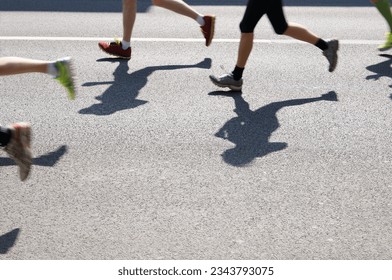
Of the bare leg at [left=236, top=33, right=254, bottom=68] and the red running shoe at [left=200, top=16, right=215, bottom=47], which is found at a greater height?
the bare leg at [left=236, top=33, right=254, bottom=68]

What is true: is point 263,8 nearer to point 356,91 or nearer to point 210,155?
point 356,91

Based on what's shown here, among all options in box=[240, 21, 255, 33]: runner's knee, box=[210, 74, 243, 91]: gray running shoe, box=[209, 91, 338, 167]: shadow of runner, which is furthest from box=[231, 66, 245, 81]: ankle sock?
box=[240, 21, 255, 33]: runner's knee

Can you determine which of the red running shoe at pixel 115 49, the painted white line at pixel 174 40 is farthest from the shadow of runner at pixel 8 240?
the painted white line at pixel 174 40

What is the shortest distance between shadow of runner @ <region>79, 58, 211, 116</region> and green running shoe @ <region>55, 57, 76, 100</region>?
0.53 meters

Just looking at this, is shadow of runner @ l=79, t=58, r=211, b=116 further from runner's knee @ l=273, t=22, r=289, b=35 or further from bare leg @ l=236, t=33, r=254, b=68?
runner's knee @ l=273, t=22, r=289, b=35

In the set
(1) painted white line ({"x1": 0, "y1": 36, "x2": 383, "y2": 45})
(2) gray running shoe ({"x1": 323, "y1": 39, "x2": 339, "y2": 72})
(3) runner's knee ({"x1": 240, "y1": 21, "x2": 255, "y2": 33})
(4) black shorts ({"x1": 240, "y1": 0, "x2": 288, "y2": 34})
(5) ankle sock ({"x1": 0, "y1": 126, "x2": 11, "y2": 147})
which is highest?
(4) black shorts ({"x1": 240, "y1": 0, "x2": 288, "y2": 34})

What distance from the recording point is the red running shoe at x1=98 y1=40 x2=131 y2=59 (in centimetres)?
878

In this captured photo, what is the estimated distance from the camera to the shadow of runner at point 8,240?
15.9 ft

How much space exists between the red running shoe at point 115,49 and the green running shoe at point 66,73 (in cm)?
212

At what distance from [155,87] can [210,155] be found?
187 centimetres

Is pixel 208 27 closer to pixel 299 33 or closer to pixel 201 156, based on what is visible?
pixel 299 33

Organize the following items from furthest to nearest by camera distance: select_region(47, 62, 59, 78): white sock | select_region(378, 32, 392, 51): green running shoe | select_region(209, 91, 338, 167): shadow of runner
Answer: select_region(378, 32, 392, 51): green running shoe < select_region(47, 62, 59, 78): white sock < select_region(209, 91, 338, 167): shadow of runner

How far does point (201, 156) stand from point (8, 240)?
1777mm

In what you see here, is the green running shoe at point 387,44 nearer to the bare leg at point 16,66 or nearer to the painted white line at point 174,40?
the painted white line at point 174,40
